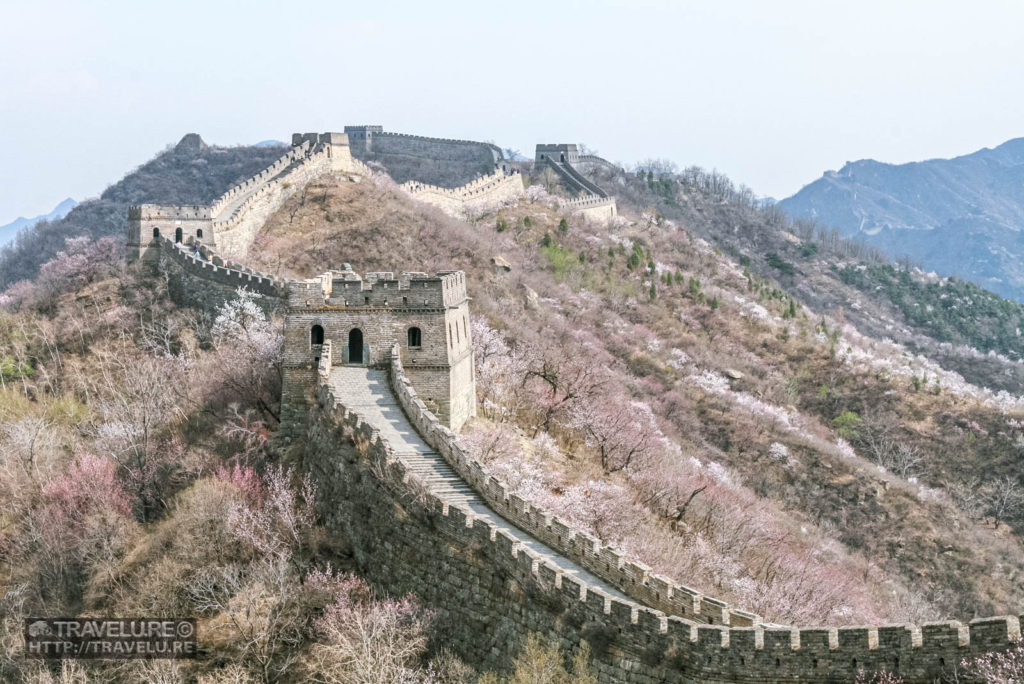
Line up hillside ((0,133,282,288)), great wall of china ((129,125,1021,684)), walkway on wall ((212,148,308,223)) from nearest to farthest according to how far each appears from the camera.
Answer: great wall of china ((129,125,1021,684)) < walkway on wall ((212,148,308,223)) < hillside ((0,133,282,288))

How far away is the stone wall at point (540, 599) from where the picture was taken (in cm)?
1847

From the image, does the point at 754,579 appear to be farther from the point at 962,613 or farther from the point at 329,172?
the point at 329,172

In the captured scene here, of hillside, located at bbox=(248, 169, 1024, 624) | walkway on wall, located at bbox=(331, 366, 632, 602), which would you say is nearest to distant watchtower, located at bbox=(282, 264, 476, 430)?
walkway on wall, located at bbox=(331, 366, 632, 602)

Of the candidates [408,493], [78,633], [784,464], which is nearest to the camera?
[408,493]

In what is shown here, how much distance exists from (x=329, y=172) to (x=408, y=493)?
5381 centimetres

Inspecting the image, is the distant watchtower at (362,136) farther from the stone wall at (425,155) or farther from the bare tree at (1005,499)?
the bare tree at (1005,499)

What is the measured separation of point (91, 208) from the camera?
4134 inches

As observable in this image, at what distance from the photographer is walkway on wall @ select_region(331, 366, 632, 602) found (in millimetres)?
25344

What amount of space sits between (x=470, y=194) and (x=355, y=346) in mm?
57422

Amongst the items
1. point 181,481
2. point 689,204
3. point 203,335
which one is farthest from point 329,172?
point 689,204

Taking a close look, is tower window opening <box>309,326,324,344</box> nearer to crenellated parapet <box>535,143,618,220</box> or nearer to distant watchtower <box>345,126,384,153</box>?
crenellated parapet <box>535,143,618,220</box>

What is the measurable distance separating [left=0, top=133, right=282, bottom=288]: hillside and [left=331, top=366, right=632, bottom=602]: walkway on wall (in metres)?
58.5

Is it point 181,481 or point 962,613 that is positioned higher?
point 181,481

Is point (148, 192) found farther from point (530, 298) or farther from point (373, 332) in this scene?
point (373, 332)
